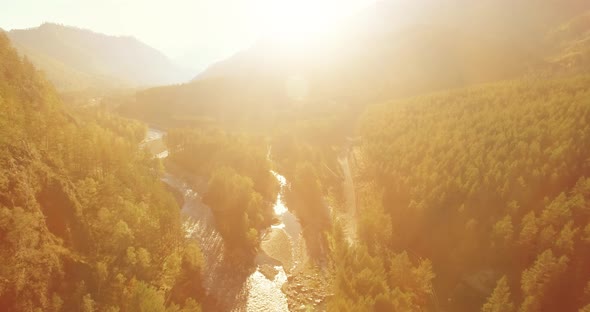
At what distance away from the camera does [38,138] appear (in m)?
75.8

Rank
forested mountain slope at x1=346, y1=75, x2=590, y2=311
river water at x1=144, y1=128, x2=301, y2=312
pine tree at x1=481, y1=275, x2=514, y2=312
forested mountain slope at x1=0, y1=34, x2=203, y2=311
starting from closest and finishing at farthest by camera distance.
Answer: forested mountain slope at x1=0, y1=34, x2=203, y2=311 < pine tree at x1=481, y1=275, x2=514, y2=312 < forested mountain slope at x1=346, y1=75, x2=590, y2=311 < river water at x1=144, y1=128, x2=301, y2=312

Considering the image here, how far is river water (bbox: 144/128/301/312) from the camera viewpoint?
3086 inches

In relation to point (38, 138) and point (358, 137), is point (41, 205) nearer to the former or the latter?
point (38, 138)

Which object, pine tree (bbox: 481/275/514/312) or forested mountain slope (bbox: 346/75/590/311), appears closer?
pine tree (bbox: 481/275/514/312)

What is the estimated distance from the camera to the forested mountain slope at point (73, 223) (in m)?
54.8

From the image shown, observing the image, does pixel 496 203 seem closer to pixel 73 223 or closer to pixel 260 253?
pixel 260 253

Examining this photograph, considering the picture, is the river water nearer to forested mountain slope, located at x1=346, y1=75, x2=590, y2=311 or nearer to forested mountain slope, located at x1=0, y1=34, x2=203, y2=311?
forested mountain slope, located at x1=0, y1=34, x2=203, y2=311

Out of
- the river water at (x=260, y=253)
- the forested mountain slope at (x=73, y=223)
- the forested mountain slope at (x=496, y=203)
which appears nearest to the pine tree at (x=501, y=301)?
the forested mountain slope at (x=496, y=203)

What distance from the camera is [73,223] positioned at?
67.8 meters

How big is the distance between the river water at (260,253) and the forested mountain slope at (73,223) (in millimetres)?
6080

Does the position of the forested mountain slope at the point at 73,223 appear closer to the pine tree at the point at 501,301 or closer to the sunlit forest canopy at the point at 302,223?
the sunlit forest canopy at the point at 302,223

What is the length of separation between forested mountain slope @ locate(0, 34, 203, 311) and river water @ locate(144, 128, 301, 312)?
19.9ft

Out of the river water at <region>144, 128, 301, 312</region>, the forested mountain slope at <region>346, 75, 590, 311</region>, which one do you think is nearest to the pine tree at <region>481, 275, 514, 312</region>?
the forested mountain slope at <region>346, 75, 590, 311</region>

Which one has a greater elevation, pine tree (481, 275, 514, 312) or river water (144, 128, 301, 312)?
pine tree (481, 275, 514, 312)
